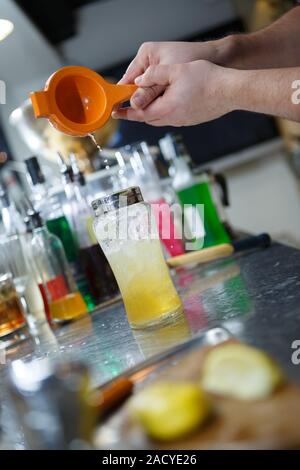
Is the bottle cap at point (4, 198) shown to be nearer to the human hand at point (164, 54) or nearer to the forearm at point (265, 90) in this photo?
the human hand at point (164, 54)

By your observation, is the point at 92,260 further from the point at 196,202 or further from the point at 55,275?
the point at 196,202

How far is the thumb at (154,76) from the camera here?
3.09 ft

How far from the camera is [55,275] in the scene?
1.16 meters

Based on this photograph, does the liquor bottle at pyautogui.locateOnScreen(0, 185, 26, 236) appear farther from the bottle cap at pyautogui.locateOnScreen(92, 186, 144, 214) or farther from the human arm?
the bottle cap at pyautogui.locateOnScreen(92, 186, 144, 214)

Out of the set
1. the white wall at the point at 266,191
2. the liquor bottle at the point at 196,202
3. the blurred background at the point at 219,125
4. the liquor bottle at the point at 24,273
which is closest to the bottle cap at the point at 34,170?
the liquor bottle at the point at 24,273

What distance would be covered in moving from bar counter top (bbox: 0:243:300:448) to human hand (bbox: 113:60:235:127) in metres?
0.29

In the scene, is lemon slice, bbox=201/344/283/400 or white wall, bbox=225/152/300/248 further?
white wall, bbox=225/152/300/248

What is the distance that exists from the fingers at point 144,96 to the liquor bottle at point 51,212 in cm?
29

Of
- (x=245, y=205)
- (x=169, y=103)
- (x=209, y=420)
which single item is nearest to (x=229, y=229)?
(x=169, y=103)

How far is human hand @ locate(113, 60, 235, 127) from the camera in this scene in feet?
2.99

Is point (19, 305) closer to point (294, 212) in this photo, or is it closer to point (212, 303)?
point (212, 303)

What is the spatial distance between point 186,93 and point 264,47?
27 centimetres

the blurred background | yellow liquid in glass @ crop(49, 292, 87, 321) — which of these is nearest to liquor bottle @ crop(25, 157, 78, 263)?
yellow liquid in glass @ crop(49, 292, 87, 321)

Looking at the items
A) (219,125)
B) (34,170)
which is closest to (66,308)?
(34,170)
